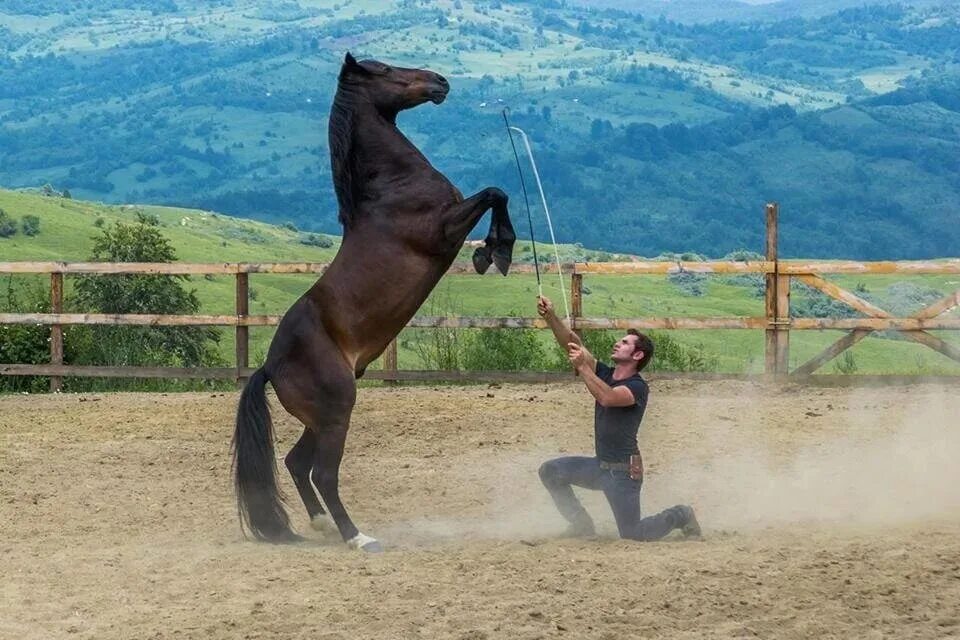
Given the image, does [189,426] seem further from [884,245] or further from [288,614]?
[884,245]

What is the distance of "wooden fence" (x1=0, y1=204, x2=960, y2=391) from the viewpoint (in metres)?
15.1

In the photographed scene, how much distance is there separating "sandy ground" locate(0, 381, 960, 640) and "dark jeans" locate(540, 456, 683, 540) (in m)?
0.13

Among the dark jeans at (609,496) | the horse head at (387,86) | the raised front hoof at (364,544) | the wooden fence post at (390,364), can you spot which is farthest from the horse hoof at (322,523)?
the wooden fence post at (390,364)

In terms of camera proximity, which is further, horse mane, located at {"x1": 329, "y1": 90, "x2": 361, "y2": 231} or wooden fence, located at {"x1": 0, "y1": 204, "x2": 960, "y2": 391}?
wooden fence, located at {"x1": 0, "y1": 204, "x2": 960, "y2": 391}

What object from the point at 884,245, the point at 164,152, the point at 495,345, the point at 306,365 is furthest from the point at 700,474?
the point at 164,152

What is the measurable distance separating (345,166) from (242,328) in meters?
7.91

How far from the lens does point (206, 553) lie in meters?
8.08

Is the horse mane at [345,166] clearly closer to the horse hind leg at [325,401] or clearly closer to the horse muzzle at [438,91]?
the horse muzzle at [438,91]

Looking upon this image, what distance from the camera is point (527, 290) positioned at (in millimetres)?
27469

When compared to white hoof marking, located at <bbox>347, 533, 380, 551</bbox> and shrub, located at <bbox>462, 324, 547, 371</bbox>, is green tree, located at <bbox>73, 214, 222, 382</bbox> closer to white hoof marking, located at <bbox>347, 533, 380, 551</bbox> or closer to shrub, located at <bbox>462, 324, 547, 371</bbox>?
shrub, located at <bbox>462, 324, 547, 371</bbox>

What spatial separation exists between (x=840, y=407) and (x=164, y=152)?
184 meters

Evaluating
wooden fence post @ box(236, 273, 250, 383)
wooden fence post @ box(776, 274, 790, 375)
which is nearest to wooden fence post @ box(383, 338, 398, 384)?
wooden fence post @ box(236, 273, 250, 383)

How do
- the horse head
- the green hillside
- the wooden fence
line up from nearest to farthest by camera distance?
the horse head → the wooden fence → the green hillside

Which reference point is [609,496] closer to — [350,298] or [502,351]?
[350,298]
